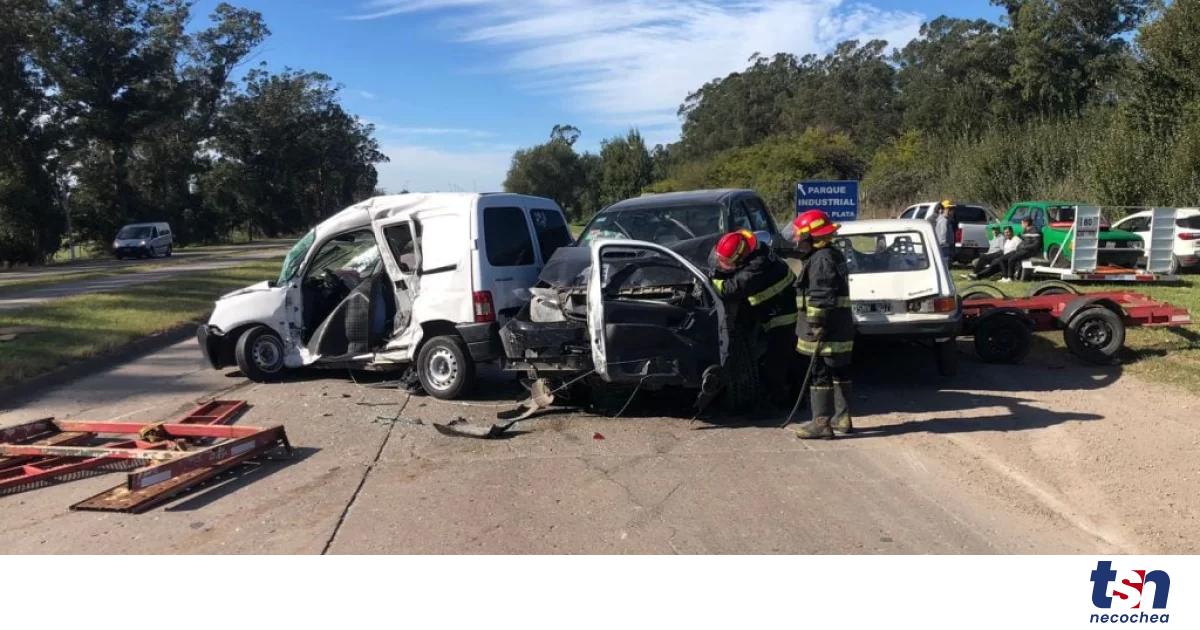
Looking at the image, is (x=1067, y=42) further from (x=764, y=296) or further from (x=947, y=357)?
(x=764, y=296)

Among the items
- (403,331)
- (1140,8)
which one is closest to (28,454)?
(403,331)

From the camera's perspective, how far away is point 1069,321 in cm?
923

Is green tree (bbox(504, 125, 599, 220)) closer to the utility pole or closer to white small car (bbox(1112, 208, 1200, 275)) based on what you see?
the utility pole

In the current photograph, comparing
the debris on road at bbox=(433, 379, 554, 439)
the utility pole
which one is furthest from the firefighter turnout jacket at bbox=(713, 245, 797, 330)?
the utility pole

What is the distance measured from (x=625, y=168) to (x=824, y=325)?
239 ft

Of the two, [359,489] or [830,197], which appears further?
[830,197]

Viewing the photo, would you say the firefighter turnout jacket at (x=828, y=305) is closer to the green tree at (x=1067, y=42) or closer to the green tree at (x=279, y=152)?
the green tree at (x=1067, y=42)

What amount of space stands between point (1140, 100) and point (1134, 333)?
20419mm

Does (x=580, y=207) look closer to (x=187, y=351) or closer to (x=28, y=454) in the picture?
(x=187, y=351)

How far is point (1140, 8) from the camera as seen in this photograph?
138 ft

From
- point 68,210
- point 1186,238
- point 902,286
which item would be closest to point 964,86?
point 1186,238

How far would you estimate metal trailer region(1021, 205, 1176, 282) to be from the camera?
15610 mm

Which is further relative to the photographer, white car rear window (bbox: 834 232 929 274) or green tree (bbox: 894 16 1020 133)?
green tree (bbox: 894 16 1020 133)

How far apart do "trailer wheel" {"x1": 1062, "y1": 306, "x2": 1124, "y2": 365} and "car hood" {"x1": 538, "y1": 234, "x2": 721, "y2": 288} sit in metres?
3.99
